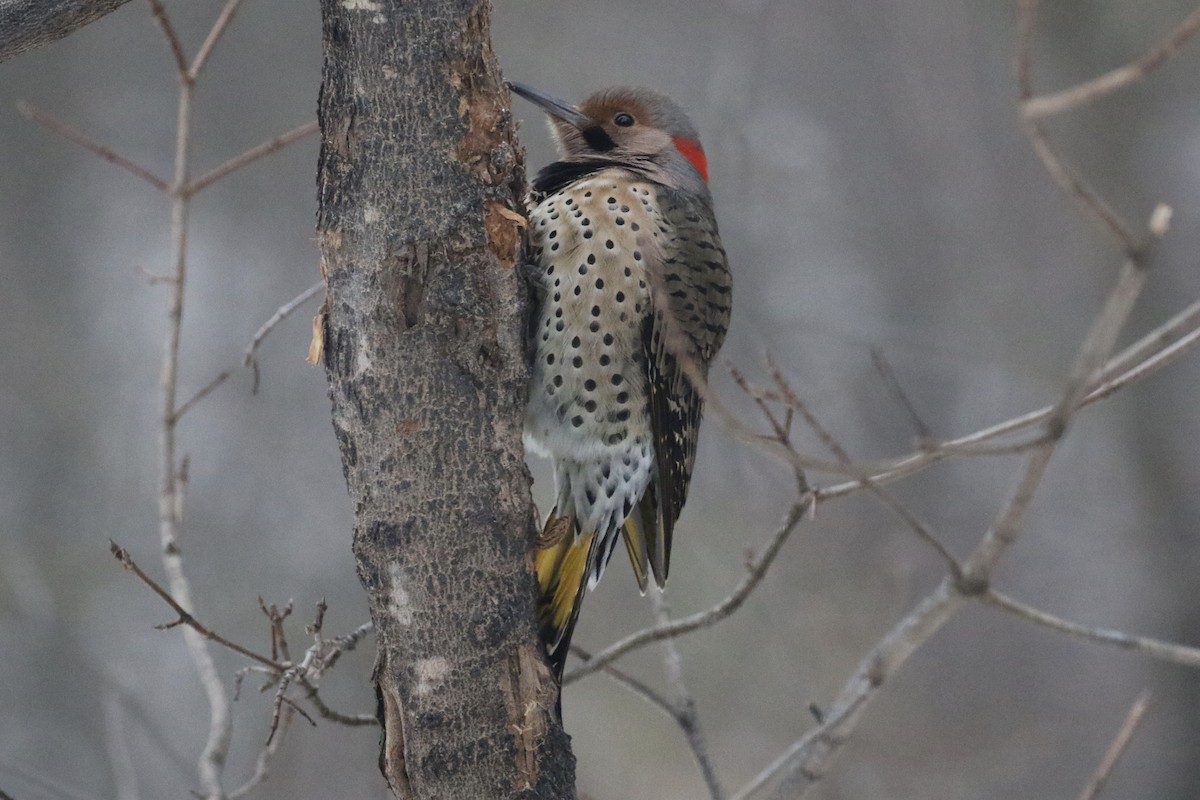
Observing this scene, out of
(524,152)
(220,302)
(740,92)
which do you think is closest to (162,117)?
(220,302)

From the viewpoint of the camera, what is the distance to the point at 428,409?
234 centimetres

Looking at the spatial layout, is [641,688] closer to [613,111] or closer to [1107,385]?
[1107,385]

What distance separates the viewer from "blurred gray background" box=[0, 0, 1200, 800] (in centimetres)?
659

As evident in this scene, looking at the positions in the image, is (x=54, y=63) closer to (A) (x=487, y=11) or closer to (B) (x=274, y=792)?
(B) (x=274, y=792)

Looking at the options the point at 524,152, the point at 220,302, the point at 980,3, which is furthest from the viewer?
the point at 980,3

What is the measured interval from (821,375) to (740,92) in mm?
1790

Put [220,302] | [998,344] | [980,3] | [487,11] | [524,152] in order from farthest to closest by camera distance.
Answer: [980,3], [998,344], [220,302], [524,152], [487,11]

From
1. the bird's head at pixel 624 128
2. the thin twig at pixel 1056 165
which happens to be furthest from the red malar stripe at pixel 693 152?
the thin twig at pixel 1056 165

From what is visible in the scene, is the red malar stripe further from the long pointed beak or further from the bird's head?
the long pointed beak

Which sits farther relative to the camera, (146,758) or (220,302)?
(220,302)

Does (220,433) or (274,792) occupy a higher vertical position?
(220,433)

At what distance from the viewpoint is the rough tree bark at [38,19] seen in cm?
220

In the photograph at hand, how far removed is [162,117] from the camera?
8086 millimetres

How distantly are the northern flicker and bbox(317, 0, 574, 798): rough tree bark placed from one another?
426 millimetres
